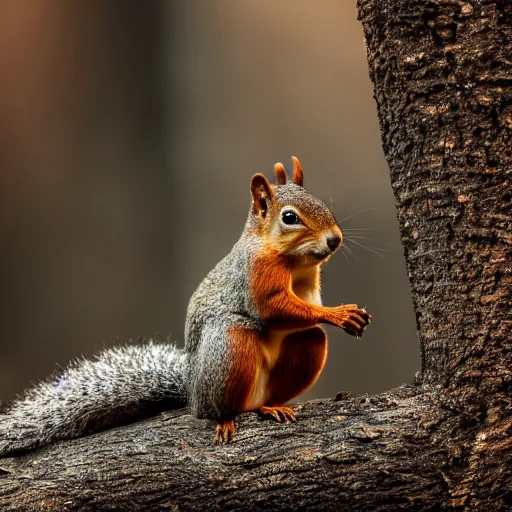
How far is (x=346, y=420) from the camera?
49.8 inches

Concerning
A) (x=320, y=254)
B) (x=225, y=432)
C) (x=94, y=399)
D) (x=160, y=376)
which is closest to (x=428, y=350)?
(x=320, y=254)

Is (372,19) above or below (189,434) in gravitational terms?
above

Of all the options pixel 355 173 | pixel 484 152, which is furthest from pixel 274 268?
pixel 355 173

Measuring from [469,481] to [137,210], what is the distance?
145 cm

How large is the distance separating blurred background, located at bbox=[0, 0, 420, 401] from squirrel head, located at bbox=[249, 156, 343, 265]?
2.41 feet

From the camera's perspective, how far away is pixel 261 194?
1358mm

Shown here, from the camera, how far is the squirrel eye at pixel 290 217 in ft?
4.31

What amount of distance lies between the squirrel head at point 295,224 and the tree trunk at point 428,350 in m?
0.14

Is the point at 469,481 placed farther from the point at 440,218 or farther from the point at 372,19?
the point at 372,19

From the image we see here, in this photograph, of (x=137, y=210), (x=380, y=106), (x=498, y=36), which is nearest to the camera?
(x=498, y=36)

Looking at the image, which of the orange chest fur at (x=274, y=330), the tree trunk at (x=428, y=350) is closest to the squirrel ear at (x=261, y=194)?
the orange chest fur at (x=274, y=330)

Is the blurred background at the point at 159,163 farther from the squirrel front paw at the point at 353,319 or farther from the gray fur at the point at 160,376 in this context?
the squirrel front paw at the point at 353,319

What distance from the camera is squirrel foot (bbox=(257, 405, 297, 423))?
1.30 metres

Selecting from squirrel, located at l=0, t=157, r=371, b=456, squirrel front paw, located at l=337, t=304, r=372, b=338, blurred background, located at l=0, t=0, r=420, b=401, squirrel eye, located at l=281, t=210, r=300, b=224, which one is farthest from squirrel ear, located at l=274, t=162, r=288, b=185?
blurred background, located at l=0, t=0, r=420, b=401
